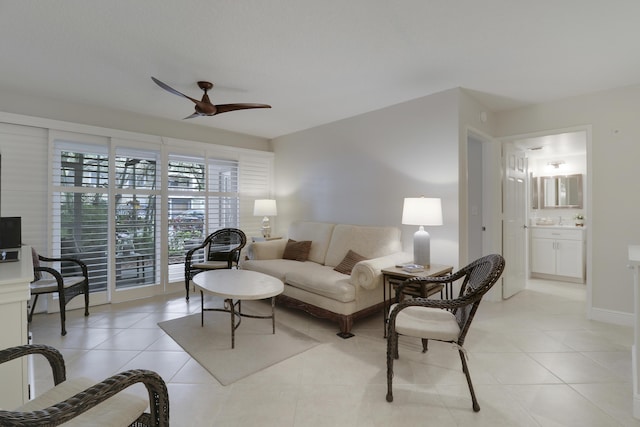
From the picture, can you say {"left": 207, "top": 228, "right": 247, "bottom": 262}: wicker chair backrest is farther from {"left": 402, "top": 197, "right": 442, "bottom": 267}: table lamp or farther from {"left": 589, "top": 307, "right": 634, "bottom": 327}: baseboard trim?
{"left": 589, "top": 307, "right": 634, "bottom": 327}: baseboard trim

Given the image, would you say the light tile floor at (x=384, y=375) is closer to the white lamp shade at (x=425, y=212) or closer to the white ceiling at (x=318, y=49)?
the white lamp shade at (x=425, y=212)

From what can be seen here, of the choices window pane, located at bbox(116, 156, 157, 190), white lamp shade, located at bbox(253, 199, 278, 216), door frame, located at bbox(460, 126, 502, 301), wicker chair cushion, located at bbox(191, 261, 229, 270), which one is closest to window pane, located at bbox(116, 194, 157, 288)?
window pane, located at bbox(116, 156, 157, 190)

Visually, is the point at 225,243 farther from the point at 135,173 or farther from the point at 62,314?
the point at 62,314

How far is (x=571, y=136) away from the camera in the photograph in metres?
Answer: 3.89

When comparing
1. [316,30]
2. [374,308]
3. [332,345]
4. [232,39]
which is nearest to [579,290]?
[374,308]

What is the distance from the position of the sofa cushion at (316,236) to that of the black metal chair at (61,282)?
2.63m

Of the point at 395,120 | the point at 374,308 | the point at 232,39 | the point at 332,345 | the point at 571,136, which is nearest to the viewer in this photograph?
the point at 232,39

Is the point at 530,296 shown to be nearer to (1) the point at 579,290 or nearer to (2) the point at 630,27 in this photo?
(1) the point at 579,290

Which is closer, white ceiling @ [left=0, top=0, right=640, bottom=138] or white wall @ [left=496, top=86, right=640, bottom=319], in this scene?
white ceiling @ [left=0, top=0, right=640, bottom=138]

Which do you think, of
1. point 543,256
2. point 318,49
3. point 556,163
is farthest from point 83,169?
point 556,163

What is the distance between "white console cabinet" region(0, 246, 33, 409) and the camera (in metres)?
1.27

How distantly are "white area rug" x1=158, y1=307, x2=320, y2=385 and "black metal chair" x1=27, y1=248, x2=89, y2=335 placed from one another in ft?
3.15

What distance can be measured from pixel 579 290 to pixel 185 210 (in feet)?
19.5

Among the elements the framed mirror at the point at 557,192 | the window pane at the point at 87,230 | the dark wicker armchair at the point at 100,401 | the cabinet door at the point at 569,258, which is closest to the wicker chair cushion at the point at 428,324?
the dark wicker armchair at the point at 100,401
